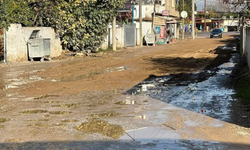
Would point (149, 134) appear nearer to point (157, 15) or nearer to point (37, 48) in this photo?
point (37, 48)

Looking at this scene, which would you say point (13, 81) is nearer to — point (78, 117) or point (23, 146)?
point (78, 117)

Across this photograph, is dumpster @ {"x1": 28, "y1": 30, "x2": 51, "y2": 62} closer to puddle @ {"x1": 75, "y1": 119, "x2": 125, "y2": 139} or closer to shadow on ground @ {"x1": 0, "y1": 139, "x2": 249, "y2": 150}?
puddle @ {"x1": 75, "y1": 119, "x2": 125, "y2": 139}

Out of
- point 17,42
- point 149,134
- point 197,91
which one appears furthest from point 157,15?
point 149,134

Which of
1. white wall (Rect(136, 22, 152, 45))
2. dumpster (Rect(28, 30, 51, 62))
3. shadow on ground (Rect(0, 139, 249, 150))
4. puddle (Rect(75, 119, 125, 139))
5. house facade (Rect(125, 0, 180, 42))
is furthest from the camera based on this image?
house facade (Rect(125, 0, 180, 42))

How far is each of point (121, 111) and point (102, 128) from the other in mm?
1730

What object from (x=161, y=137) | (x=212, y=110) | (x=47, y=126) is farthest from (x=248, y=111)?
(x=47, y=126)

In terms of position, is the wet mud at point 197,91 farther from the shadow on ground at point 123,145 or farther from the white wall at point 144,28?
the white wall at point 144,28

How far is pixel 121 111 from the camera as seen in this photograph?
949cm

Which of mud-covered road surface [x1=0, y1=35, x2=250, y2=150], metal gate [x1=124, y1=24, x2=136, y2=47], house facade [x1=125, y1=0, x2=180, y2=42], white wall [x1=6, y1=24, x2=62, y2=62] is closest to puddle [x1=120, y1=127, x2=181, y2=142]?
mud-covered road surface [x1=0, y1=35, x2=250, y2=150]

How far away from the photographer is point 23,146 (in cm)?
662

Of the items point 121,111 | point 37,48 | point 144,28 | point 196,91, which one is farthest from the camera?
point 144,28

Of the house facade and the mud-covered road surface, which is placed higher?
the house facade

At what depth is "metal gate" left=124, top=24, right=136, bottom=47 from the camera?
128 ft

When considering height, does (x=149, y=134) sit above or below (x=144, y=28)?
below
